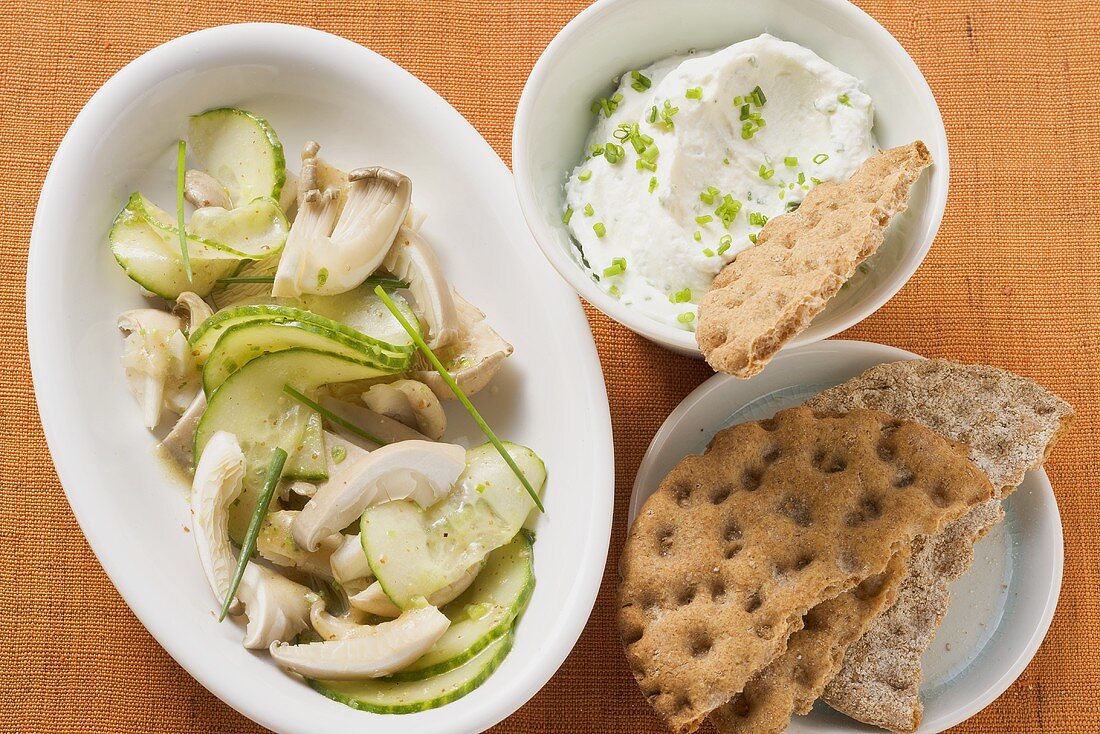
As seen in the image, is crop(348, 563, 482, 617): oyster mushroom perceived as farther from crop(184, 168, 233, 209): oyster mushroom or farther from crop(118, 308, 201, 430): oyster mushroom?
crop(184, 168, 233, 209): oyster mushroom

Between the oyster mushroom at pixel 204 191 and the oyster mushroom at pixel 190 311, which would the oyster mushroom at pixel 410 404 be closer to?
the oyster mushroom at pixel 190 311

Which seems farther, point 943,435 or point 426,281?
point 943,435

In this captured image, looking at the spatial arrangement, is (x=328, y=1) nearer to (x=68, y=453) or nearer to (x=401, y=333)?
(x=401, y=333)

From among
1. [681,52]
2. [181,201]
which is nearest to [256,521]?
[181,201]

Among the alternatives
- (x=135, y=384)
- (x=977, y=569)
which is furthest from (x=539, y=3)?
(x=977, y=569)

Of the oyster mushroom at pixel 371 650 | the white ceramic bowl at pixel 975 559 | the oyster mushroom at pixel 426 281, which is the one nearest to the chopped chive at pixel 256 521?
the oyster mushroom at pixel 371 650

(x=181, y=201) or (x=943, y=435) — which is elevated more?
(x=181, y=201)

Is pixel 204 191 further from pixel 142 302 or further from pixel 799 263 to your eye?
pixel 799 263
